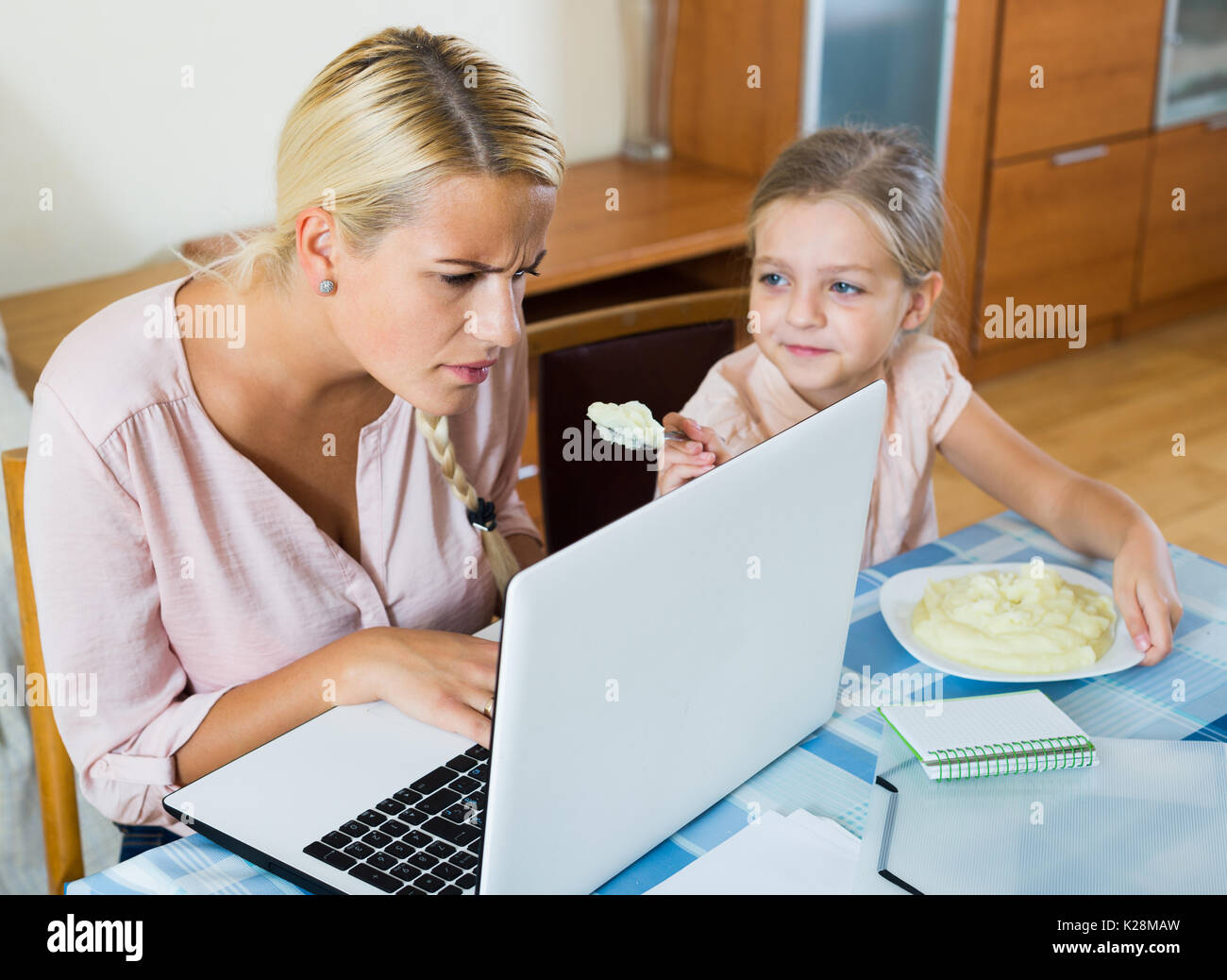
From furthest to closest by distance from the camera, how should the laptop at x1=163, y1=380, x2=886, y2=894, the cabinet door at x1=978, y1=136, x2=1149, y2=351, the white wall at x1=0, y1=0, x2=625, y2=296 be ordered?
the cabinet door at x1=978, y1=136, x2=1149, y2=351, the white wall at x1=0, y1=0, x2=625, y2=296, the laptop at x1=163, y1=380, x2=886, y2=894

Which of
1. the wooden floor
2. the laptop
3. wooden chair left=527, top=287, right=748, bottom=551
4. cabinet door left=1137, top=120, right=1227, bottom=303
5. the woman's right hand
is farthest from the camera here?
cabinet door left=1137, top=120, right=1227, bottom=303

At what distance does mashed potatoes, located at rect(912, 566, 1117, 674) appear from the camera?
3.54ft

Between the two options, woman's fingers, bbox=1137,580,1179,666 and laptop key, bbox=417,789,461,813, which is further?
woman's fingers, bbox=1137,580,1179,666

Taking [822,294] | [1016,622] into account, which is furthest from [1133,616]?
[822,294]

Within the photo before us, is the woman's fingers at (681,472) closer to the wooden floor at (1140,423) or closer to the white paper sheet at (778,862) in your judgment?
the white paper sheet at (778,862)

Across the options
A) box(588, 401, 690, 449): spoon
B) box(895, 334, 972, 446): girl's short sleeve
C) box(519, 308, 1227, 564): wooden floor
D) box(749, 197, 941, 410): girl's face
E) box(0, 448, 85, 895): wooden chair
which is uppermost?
box(749, 197, 941, 410): girl's face

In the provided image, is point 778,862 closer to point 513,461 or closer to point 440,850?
point 440,850

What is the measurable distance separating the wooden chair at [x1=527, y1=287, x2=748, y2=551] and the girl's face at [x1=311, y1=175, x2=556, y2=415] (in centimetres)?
45

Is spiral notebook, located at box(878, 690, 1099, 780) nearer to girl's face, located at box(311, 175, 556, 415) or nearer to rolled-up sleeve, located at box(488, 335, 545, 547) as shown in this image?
girl's face, located at box(311, 175, 556, 415)

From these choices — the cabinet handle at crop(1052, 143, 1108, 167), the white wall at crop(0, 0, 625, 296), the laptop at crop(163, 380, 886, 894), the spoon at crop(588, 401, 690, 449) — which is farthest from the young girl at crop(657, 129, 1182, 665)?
the cabinet handle at crop(1052, 143, 1108, 167)

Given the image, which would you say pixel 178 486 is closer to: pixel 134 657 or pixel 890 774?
pixel 134 657

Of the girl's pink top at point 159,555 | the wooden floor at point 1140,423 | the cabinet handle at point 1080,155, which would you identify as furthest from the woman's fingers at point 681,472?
the cabinet handle at point 1080,155

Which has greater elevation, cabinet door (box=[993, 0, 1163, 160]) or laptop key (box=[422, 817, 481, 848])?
cabinet door (box=[993, 0, 1163, 160])

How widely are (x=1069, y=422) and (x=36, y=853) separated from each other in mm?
2670
